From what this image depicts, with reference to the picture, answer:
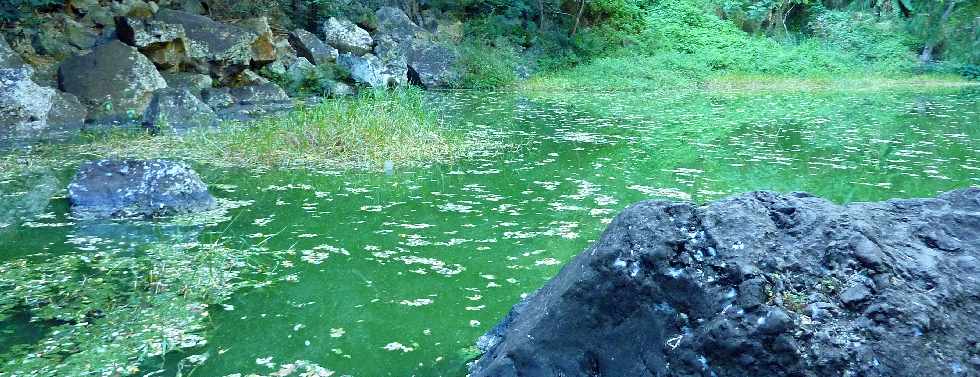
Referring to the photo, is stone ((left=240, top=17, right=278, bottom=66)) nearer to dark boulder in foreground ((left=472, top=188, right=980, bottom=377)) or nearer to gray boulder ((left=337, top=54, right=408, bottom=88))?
gray boulder ((left=337, top=54, right=408, bottom=88))

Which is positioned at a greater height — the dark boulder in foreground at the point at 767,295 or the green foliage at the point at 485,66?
the dark boulder in foreground at the point at 767,295

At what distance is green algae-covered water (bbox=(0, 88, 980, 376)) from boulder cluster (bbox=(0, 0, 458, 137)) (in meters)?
4.02

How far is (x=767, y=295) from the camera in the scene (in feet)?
6.80

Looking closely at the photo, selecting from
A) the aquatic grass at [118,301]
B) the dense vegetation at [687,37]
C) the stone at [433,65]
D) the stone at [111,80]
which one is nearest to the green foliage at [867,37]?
the dense vegetation at [687,37]

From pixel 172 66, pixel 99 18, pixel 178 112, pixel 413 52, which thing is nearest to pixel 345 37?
pixel 413 52

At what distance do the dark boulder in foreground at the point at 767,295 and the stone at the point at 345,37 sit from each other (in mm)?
16120

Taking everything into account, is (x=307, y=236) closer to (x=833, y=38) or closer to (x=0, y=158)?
(x=0, y=158)

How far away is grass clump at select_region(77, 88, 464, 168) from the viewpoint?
7461 millimetres

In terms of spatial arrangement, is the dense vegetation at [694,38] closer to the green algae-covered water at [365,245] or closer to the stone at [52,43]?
the stone at [52,43]

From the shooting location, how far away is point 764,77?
69.1 feet

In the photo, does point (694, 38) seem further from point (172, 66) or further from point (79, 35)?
point (79, 35)

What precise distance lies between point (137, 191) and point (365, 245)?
2081mm

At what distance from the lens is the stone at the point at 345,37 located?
17703 millimetres

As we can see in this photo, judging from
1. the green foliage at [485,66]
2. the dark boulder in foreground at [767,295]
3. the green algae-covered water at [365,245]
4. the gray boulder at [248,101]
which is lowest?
the green foliage at [485,66]
